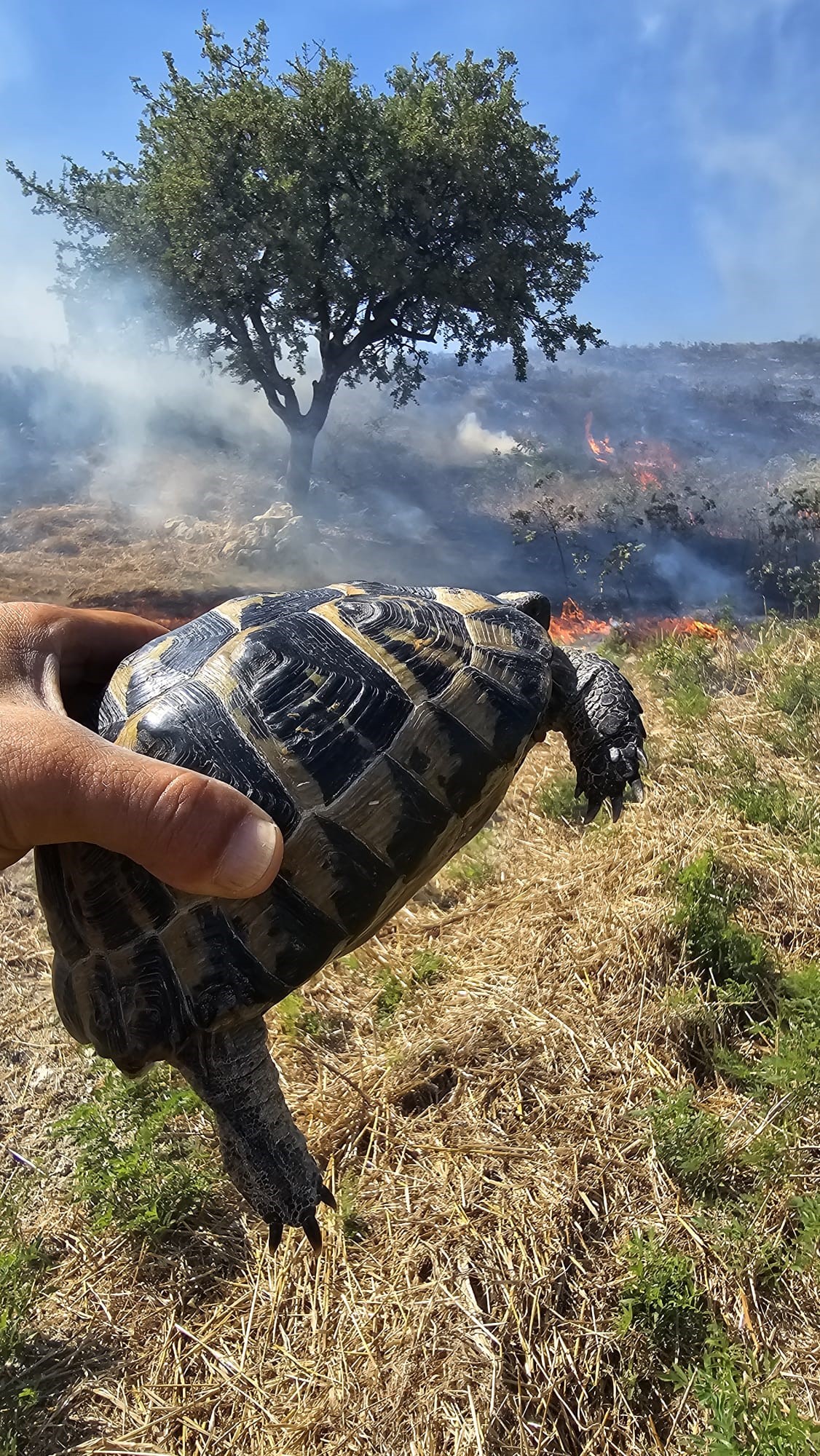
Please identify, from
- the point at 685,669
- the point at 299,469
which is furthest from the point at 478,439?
the point at 685,669

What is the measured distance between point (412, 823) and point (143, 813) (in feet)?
2.73

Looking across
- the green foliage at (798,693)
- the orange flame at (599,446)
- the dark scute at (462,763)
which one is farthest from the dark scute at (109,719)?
the orange flame at (599,446)

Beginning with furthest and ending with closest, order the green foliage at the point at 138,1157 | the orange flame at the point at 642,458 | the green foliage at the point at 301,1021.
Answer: the orange flame at the point at 642,458, the green foliage at the point at 301,1021, the green foliage at the point at 138,1157

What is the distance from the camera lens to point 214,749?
7.11 ft

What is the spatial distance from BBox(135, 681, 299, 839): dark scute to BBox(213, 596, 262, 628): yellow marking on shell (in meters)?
0.43

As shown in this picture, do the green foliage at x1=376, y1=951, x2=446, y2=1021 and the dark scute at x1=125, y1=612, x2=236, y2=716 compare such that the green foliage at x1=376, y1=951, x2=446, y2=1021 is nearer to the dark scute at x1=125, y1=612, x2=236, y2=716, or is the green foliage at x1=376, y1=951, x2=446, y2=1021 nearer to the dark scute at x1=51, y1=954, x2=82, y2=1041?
the dark scute at x1=51, y1=954, x2=82, y2=1041

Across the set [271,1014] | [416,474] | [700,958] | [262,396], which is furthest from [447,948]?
[262,396]

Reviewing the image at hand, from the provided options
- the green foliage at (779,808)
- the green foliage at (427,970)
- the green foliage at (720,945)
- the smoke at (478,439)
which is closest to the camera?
the green foliage at (720,945)

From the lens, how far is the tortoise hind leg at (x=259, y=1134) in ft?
7.43

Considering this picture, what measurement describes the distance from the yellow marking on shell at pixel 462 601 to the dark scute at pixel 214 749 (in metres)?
1.09

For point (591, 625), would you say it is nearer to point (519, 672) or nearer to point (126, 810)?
point (519, 672)

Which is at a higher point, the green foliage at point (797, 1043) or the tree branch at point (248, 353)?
the tree branch at point (248, 353)

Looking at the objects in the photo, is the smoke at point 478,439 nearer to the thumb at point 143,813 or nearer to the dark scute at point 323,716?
the dark scute at point 323,716

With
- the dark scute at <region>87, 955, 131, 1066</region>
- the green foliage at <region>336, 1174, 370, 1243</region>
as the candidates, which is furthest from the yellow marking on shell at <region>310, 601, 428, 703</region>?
the green foliage at <region>336, 1174, 370, 1243</region>
